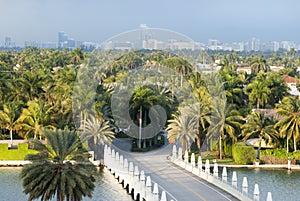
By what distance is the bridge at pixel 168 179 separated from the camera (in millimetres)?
24312

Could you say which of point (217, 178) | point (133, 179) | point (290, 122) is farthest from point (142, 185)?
point (290, 122)

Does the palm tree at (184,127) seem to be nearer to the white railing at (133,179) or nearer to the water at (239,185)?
the water at (239,185)

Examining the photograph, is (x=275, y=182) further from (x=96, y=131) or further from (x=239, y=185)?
(x=96, y=131)

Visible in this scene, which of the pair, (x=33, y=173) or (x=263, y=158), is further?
(x=263, y=158)

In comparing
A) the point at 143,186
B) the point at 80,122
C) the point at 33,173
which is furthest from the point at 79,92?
the point at 33,173

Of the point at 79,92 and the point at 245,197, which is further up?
the point at 79,92

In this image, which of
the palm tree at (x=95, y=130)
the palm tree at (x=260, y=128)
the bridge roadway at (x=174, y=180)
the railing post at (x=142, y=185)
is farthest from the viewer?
the palm tree at (x=260, y=128)

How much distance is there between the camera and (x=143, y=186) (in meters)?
26.5

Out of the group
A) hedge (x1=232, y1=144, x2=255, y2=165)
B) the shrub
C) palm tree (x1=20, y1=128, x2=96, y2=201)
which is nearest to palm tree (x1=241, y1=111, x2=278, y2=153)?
the shrub

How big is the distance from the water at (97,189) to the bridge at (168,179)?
0.44 meters

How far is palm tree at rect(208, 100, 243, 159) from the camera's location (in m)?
33.8

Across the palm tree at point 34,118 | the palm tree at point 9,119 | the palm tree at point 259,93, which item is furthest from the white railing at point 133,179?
the palm tree at point 259,93

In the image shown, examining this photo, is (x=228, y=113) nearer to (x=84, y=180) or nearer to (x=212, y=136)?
(x=212, y=136)

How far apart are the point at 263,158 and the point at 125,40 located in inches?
442
